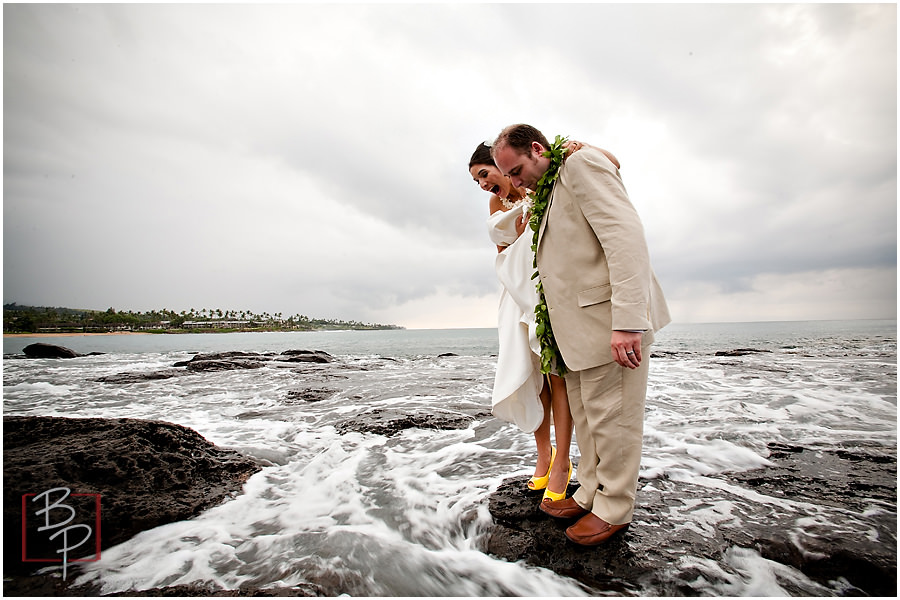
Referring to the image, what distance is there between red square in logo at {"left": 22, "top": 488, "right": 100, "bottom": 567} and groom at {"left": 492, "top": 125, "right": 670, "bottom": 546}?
286 centimetres

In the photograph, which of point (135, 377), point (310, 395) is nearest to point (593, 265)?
point (310, 395)

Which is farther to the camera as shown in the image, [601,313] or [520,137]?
[520,137]

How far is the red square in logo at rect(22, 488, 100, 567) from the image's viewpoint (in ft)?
7.74

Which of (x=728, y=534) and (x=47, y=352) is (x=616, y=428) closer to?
(x=728, y=534)

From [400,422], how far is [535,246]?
12.6ft

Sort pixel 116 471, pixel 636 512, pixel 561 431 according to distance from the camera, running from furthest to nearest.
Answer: pixel 116 471 < pixel 561 431 < pixel 636 512

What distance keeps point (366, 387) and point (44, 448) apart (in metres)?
7.14

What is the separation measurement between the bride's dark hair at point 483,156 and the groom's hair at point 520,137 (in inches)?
16.1

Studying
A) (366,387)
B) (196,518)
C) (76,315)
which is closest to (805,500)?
(196,518)

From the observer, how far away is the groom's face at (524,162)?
2609 mm

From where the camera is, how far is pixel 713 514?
2732 mm

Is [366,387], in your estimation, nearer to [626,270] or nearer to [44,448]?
[44,448]

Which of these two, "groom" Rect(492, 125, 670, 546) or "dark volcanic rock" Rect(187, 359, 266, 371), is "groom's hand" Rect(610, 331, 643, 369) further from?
"dark volcanic rock" Rect(187, 359, 266, 371)

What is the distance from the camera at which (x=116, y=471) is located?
3.17 m
